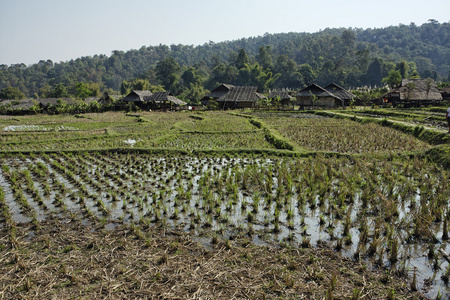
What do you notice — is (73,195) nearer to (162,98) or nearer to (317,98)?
(162,98)

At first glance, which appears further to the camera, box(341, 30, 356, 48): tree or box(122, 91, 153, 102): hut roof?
box(341, 30, 356, 48): tree

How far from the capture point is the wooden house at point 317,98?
37.1m

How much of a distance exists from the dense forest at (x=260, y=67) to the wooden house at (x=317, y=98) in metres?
10.8

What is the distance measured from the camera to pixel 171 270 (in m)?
4.22

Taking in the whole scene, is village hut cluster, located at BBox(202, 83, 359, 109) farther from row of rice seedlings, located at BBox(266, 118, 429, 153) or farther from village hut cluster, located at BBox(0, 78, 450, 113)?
row of rice seedlings, located at BBox(266, 118, 429, 153)

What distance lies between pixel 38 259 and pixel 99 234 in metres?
0.99

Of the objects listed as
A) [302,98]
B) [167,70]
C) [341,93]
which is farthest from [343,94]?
[167,70]

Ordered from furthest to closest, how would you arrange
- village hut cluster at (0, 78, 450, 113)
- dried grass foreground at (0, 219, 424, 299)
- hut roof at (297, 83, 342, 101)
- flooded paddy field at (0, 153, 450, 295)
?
hut roof at (297, 83, 342, 101), village hut cluster at (0, 78, 450, 113), flooded paddy field at (0, 153, 450, 295), dried grass foreground at (0, 219, 424, 299)

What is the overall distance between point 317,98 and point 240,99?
9.11 m

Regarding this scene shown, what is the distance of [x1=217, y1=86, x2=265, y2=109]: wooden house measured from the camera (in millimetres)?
38781

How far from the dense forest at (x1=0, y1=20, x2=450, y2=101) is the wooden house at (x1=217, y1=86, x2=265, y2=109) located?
61.0ft

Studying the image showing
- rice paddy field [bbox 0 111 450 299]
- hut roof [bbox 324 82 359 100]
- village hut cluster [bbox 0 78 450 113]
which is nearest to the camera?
rice paddy field [bbox 0 111 450 299]

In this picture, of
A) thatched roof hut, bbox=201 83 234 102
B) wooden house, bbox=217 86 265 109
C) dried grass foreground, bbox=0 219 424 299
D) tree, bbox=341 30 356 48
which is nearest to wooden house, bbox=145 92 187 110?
wooden house, bbox=217 86 265 109

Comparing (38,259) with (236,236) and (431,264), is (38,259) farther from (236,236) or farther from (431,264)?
(431,264)
